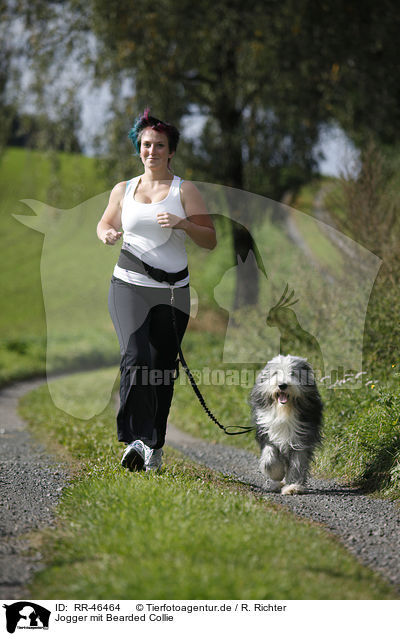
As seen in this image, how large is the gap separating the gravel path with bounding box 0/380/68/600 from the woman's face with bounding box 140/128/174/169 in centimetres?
260

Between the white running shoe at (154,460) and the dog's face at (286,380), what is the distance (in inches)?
40.1

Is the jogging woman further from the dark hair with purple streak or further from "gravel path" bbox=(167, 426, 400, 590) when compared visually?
"gravel path" bbox=(167, 426, 400, 590)

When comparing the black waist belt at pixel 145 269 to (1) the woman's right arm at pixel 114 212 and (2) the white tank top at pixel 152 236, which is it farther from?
(1) the woman's right arm at pixel 114 212

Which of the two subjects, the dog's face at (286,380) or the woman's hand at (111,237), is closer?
the woman's hand at (111,237)

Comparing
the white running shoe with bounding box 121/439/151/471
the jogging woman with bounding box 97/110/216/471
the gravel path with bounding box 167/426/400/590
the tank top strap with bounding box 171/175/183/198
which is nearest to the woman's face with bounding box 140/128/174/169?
the jogging woman with bounding box 97/110/216/471

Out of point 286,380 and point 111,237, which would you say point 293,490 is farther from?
point 111,237

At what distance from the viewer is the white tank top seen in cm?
518

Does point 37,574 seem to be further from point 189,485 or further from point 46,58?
point 46,58

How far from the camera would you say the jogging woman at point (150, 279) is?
521cm

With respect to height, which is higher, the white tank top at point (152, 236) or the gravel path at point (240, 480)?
the white tank top at point (152, 236)

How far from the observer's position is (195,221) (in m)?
5.26

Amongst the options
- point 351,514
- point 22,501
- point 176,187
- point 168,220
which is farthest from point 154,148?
point 351,514

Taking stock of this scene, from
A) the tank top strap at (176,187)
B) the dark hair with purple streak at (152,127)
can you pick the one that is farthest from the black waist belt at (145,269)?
the dark hair with purple streak at (152,127)

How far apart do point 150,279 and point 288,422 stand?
164cm
